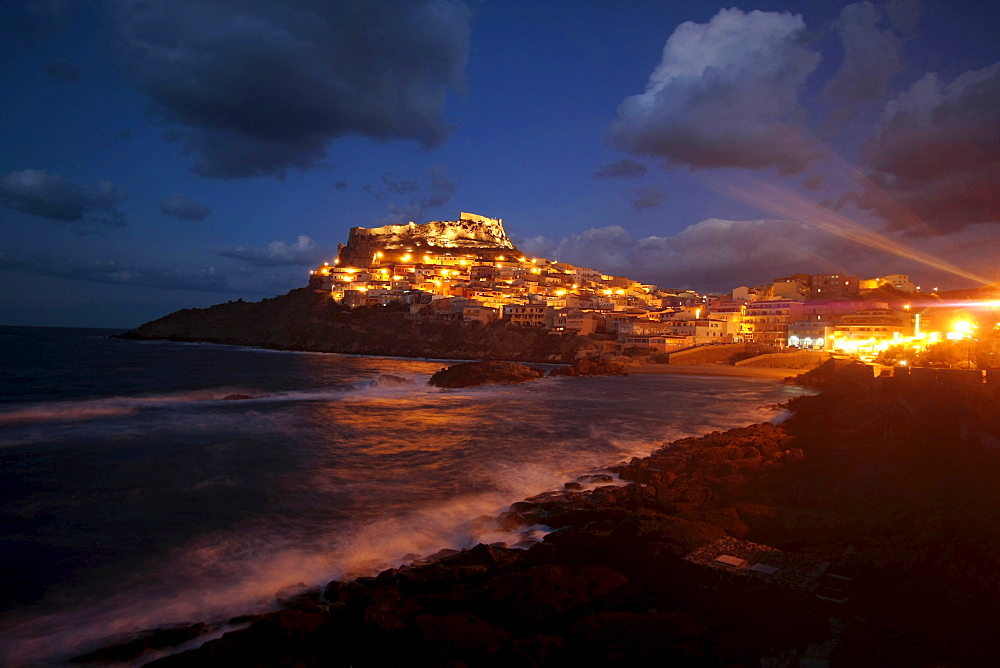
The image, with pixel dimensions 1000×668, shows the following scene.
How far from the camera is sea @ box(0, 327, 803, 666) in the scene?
24.6 ft

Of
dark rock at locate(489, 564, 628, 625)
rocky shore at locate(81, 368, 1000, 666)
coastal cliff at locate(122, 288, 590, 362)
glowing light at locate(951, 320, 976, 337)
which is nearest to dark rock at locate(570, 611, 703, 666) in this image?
rocky shore at locate(81, 368, 1000, 666)

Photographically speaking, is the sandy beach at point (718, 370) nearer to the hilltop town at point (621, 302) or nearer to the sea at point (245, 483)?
the hilltop town at point (621, 302)

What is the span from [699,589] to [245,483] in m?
10.7

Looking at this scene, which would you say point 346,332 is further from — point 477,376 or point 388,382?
point 477,376

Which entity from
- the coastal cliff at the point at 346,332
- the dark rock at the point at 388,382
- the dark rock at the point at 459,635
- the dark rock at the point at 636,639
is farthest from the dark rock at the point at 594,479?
the coastal cliff at the point at 346,332

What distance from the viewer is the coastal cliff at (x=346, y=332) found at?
69.0 m

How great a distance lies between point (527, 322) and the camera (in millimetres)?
75125

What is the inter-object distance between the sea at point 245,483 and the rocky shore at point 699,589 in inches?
41.3

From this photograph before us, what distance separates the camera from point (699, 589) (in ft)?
21.2

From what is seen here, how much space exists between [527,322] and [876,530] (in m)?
67.3

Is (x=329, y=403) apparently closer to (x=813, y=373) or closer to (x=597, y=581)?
(x=597, y=581)

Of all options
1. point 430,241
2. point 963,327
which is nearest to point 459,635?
point 963,327

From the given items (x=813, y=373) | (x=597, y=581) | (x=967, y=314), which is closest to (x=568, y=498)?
(x=597, y=581)

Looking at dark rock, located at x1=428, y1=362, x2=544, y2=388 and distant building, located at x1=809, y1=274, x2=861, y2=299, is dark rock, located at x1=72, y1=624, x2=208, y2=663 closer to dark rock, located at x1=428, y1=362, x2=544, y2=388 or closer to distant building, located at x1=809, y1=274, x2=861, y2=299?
dark rock, located at x1=428, y1=362, x2=544, y2=388
